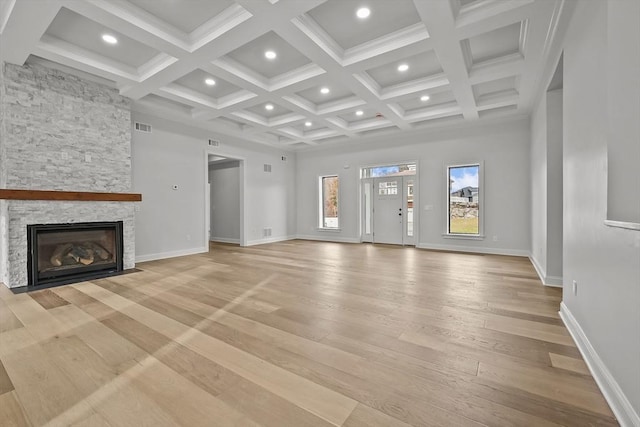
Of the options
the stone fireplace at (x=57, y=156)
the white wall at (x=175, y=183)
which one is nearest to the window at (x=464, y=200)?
the white wall at (x=175, y=183)

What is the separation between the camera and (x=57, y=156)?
421cm

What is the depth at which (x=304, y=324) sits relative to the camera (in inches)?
102

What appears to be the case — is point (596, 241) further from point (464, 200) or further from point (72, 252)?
point (72, 252)

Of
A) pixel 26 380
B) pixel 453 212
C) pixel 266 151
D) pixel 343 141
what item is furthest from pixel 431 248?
pixel 26 380

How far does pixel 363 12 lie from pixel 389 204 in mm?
5655

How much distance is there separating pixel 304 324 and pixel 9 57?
5052mm

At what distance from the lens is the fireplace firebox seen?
13.1 feet

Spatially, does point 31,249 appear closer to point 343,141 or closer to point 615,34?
point 615,34

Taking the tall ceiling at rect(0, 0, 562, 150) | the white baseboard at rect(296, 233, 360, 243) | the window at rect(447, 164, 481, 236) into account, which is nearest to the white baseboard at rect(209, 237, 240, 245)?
the white baseboard at rect(296, 233, 360, 243)

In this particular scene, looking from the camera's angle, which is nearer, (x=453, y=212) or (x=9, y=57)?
(x=9, y=57)

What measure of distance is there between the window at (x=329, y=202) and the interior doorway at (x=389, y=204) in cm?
96

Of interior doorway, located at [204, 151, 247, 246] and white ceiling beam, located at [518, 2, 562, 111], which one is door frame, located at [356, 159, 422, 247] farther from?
interior doorway, located at [204, 151, 247, 246]

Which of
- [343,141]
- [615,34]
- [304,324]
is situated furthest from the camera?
[343,141]

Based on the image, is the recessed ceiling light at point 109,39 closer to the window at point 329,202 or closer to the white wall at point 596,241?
the white wall at point 596,241
